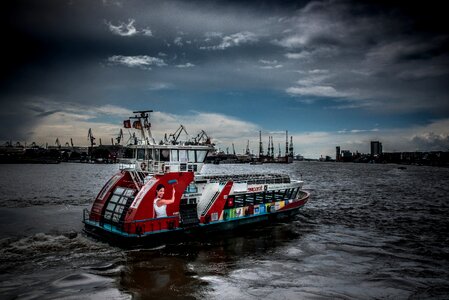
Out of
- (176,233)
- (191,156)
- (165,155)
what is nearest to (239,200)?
(191,156)

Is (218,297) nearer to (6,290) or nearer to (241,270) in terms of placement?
(241,270)

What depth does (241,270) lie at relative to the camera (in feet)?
52.9

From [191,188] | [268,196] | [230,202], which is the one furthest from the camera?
[268,196]

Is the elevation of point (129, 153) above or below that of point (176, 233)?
above

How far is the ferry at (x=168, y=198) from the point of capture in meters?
18.3

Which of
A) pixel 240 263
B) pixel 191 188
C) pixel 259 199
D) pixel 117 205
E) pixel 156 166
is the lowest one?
pixel 240 263

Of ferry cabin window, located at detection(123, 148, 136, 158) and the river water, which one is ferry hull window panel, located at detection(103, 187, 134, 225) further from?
ferry cabin window, located at detection(123, 148, 136, 158)

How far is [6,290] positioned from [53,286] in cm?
179

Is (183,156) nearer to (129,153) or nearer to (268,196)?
(129,153)

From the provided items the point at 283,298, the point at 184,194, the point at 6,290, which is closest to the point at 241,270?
the point at 283,298

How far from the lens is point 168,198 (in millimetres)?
19047

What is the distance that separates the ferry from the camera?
18.3m

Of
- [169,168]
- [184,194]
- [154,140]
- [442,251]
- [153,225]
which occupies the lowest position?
[442,251]

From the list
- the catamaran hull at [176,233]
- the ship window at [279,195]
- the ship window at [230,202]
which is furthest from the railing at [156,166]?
the ship window at [279,195]
